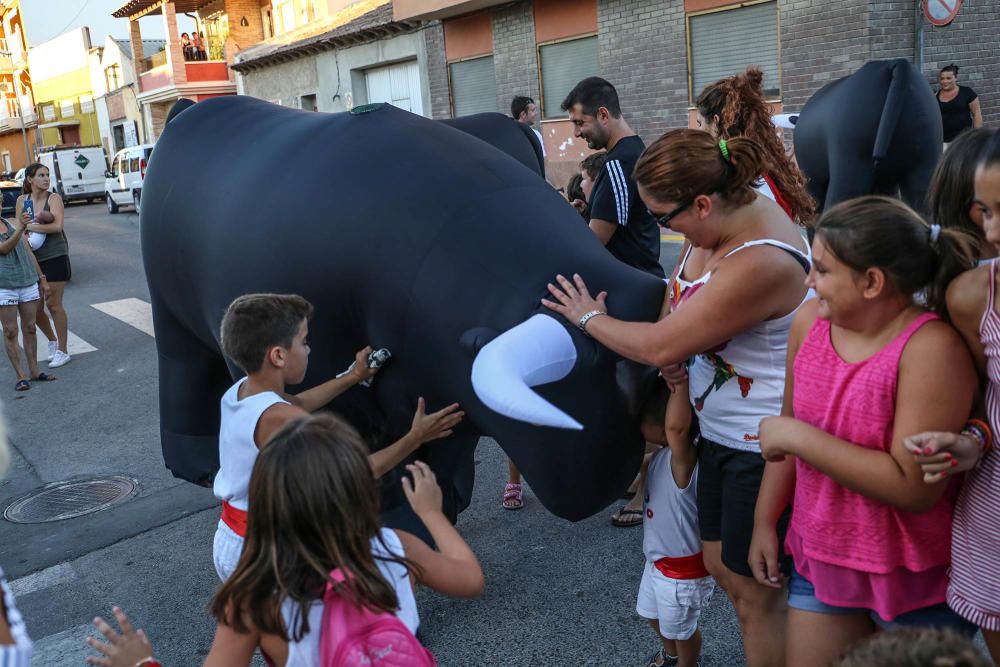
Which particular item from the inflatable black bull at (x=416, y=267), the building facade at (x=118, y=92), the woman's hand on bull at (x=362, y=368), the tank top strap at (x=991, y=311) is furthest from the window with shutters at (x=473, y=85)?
the building facade at (x=118, y=92)

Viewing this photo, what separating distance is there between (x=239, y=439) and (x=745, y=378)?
4.31ft

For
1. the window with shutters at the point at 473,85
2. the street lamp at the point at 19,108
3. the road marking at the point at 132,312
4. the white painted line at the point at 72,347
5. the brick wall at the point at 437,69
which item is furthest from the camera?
the street lamp at the point at 19,108

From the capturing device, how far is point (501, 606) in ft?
11.3

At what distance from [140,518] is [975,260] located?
4025 millimetres

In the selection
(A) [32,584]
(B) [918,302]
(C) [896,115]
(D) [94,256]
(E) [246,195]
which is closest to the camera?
(B) [918,302]

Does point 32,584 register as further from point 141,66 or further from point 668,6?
point 141,66

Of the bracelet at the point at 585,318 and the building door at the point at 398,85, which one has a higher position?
the building door at the point at 398,85

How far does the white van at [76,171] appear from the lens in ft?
101

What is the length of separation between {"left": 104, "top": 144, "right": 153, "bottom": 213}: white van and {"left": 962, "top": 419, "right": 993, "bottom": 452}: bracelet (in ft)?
81.3

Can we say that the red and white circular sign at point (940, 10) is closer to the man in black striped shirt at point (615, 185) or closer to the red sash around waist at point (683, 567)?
the man in black striped shirt at point (615, 185)

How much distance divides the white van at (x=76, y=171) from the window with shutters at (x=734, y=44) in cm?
2381

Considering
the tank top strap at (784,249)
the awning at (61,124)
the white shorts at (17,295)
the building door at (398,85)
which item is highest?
the awning at (61,124)

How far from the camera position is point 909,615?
191 centimetres

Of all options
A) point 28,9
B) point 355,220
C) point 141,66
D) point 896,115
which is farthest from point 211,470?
point 28,9
